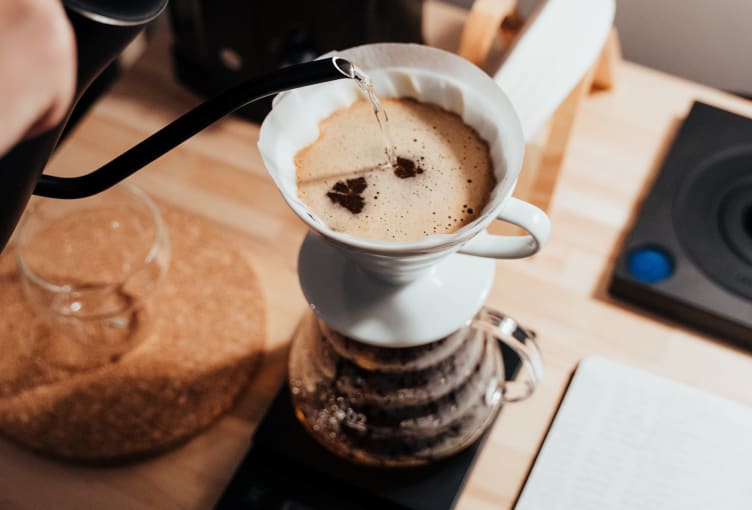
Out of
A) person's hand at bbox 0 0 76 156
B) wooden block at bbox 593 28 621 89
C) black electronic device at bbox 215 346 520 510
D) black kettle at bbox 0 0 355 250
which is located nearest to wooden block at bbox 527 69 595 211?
wooden block at bbox 593 28 621 89

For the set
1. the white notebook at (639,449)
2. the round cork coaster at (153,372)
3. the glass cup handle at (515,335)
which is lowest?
the round cork coaster at (153,372)

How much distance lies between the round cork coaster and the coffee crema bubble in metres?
0.28

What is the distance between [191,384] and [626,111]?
52 centimetres

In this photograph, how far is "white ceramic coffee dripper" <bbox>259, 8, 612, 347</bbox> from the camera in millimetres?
426

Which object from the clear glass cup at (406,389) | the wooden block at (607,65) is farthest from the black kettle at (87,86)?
the wooden block at (607,65)

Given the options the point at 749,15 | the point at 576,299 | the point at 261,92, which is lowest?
the point at 576,299

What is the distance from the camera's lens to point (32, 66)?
10.8 inches

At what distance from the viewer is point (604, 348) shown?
720 mm

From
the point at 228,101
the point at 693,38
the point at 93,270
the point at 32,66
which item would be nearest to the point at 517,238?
the point at 228,101

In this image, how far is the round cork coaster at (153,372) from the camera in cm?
66

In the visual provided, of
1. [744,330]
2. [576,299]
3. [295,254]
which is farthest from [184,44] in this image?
[744,330]

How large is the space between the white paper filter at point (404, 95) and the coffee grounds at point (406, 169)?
0.04 m

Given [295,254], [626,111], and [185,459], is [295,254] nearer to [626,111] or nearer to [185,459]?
[185,459]

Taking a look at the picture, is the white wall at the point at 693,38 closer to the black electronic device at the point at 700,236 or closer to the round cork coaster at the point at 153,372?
the black electronic device at the point at 700,236
